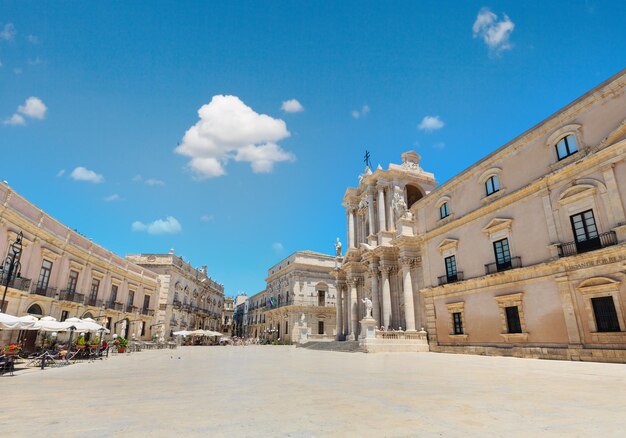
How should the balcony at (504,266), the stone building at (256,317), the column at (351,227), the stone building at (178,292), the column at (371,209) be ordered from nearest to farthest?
the balcony at (504,266)
the column at (371,209)
the column at (351,227)
the stone building at (178,292)
the stone building at (256,317)

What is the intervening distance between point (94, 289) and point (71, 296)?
11.7 ft

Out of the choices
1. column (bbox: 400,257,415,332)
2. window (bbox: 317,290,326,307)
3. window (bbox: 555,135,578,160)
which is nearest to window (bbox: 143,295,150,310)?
window (bbox: 317,290,326,307)

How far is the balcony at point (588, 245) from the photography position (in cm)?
1302

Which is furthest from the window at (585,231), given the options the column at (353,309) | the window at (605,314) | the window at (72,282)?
the window at (72,282)

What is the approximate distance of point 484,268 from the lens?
61.8 feet

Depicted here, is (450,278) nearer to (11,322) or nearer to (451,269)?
(451,269)

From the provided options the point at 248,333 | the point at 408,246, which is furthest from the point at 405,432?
the point at 248,333

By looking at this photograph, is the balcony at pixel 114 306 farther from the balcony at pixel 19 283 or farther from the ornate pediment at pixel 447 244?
the ornate pediment at pixel 447 244

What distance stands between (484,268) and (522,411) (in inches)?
612

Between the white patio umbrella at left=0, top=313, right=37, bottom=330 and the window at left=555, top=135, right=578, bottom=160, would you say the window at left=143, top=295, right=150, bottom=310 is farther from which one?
the window at left=555, top=135, right=578, bottom=160

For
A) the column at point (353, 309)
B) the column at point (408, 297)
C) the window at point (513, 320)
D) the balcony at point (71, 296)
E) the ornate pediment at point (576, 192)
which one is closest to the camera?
the ornate pediment at point (576, 192)

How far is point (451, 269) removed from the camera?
69.8ft

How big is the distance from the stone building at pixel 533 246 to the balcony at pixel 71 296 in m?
22.2

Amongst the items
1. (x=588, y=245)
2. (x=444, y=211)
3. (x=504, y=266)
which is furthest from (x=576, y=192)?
(x=444, y=211)
